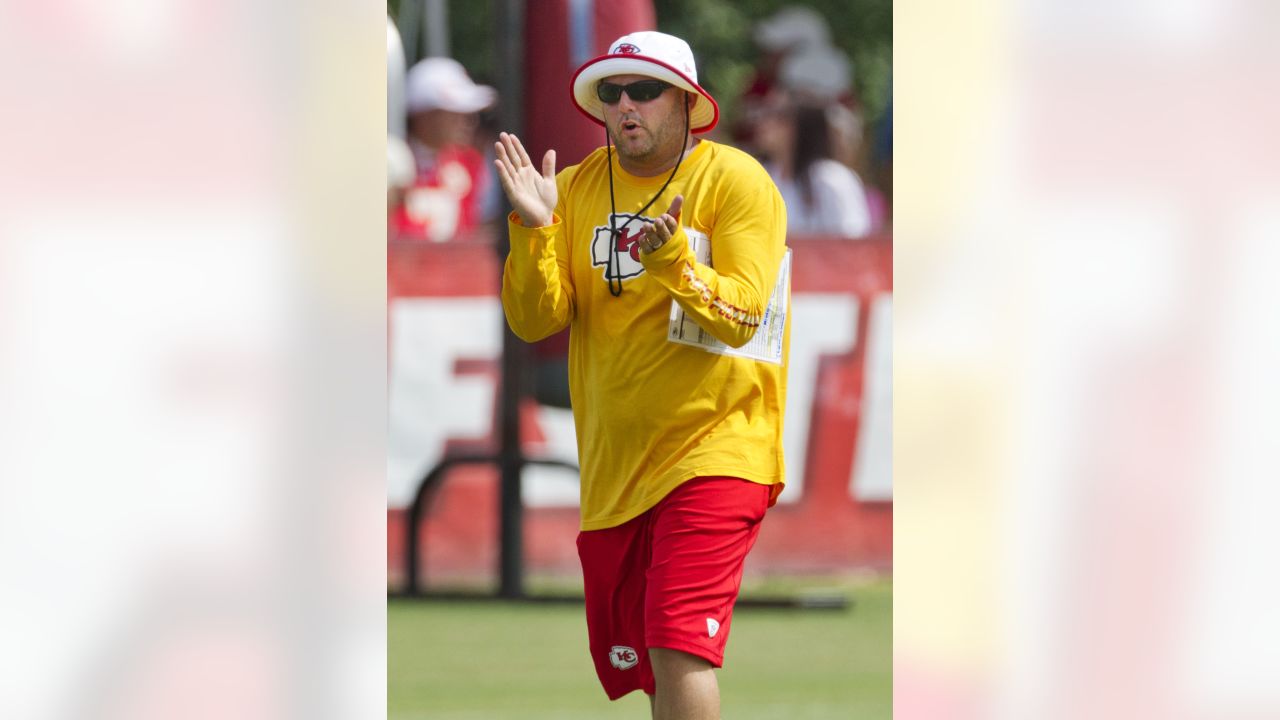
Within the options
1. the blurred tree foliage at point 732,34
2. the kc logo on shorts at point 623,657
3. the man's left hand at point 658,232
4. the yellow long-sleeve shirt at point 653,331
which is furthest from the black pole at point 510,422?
the blurred tree foliage at point 732,34

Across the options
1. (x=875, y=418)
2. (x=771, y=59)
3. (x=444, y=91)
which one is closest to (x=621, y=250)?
(x=875, y=418)

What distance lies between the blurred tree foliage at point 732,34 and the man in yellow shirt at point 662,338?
17.6 meters

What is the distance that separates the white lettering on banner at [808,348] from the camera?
9.16 meters

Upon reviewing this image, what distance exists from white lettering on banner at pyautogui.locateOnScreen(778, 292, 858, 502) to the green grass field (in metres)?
0.76

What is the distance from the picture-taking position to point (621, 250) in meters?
4.44

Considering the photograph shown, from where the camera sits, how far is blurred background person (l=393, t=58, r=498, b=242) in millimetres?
9984

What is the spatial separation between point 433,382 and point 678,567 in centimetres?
484

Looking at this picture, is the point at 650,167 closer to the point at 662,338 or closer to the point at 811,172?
the point at 662,338
